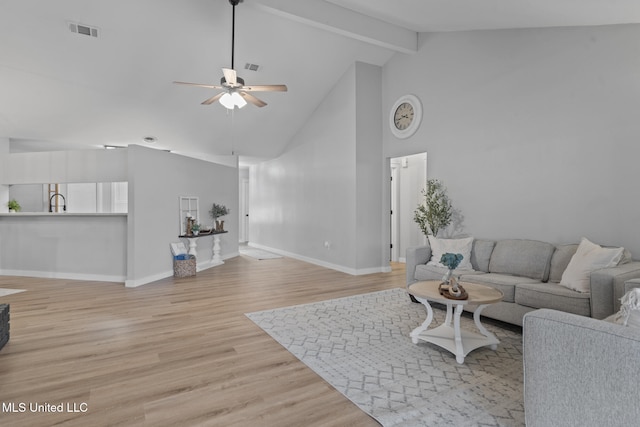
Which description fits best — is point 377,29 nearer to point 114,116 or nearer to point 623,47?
point 623,47

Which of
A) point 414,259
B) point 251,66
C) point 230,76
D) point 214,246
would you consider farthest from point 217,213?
point 414,259

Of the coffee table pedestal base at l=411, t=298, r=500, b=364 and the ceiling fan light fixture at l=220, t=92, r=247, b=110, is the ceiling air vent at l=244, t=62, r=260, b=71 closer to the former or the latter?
the ceiling fan light fixture at l=220, t=92, r=247, b=110

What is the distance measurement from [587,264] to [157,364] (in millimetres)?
3727

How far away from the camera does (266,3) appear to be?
13.9 ft

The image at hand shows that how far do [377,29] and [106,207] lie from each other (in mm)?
7628

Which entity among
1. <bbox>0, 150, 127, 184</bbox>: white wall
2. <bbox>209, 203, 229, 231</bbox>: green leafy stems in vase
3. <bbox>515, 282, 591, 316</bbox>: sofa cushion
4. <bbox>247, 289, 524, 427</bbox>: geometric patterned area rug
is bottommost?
<bbox>247, 289, 524, 427</bbox>: geometric patterned area rug

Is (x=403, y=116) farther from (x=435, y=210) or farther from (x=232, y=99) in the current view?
(x=232, y=99)

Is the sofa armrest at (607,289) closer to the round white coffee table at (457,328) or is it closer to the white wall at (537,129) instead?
the round white coffee table at (457,328)

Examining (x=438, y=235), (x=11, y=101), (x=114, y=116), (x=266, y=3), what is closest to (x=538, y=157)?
(x=438, y=235)

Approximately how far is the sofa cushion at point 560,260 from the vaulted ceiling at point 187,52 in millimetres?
2231

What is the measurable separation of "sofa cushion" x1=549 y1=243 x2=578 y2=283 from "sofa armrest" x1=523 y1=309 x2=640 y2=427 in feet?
7.65

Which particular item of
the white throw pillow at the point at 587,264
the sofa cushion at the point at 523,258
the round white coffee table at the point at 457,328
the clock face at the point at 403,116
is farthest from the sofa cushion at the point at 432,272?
the clock face at the point at 403,116

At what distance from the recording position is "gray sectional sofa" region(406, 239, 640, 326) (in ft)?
8.66

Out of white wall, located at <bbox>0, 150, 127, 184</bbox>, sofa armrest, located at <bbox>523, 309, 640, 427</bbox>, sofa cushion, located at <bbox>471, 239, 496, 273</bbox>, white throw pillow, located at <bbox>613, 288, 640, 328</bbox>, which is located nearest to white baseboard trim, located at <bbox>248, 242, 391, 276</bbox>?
sofa cushion, located at <bbox>471, 239, 496, 273</bbox>
